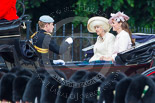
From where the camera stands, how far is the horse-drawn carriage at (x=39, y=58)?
4340 mm

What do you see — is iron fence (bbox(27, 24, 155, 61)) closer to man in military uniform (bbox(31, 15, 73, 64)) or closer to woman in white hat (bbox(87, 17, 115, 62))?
woman in white hat (bbox(87, 17, 115, 62))

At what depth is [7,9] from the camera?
4297 millimetres

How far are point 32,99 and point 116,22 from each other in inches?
109

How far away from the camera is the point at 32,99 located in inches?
111

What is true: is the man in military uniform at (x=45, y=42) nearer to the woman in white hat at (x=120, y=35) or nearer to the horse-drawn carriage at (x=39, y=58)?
the horse-drawn carriage at (x=39, y=58)

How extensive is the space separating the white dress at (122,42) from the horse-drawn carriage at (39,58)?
33cm

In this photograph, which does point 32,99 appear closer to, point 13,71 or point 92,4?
point 13,71

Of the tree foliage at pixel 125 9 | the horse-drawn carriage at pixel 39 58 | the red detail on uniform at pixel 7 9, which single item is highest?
the tree foliage at pixel 125 9

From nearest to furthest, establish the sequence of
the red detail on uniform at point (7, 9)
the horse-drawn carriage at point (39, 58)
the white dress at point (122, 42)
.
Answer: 1. the red detail on uniform at point (7, 9)
2. the horse-drawn carriage at point (39, 58)
3. the white dress at point (122, 42)

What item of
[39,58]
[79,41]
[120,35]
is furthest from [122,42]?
[79,41]

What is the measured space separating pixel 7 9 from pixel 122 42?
1795 millimetres

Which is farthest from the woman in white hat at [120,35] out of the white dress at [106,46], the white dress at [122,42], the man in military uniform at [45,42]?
the man in military uniform at [45,42]

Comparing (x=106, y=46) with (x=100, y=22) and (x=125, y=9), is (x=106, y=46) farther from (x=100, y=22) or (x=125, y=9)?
(x=125, y=9)

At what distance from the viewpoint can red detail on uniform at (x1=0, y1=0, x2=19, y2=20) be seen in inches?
167
